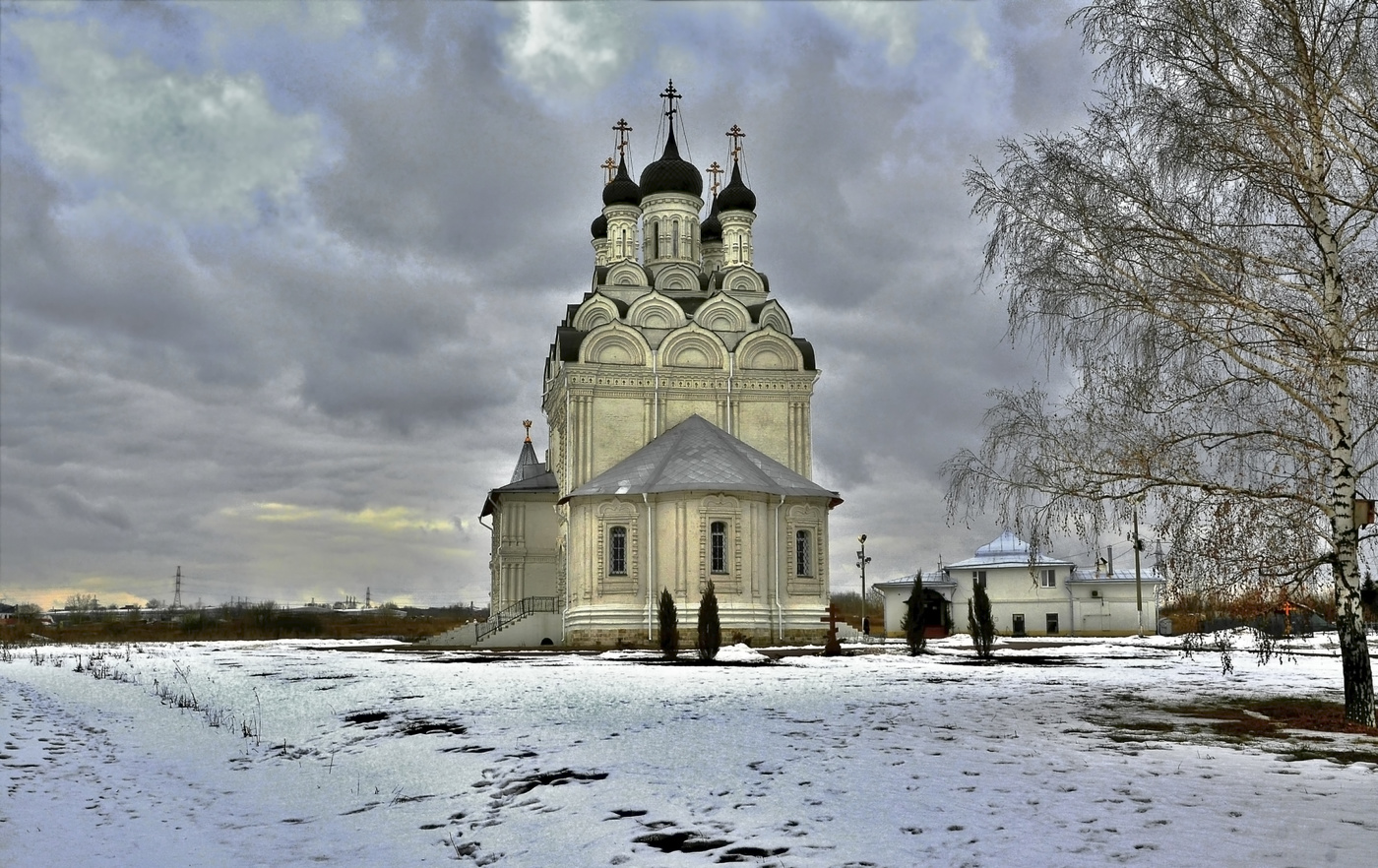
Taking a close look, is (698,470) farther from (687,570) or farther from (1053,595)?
(1053,595)

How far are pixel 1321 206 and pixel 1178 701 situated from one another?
5.83 meters

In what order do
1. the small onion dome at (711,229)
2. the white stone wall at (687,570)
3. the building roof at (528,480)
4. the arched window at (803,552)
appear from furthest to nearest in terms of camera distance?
the small onion dome at (711,229) < the building roof at (528,480) < the arched window at (803,552) < the white stone wall at (687,570)

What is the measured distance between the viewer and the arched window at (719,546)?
30.2 meters

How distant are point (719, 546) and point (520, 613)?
751 cm

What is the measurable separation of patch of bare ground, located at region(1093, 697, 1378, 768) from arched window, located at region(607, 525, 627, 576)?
1897cm

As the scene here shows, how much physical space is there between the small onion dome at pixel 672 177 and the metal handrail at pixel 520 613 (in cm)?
1461

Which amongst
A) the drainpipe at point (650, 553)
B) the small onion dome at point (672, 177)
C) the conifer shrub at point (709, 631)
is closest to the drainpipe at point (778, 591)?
the drainpipe at point (650, 553)

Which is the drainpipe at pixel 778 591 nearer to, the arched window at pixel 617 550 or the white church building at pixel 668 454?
the white church building at pixel 668 454

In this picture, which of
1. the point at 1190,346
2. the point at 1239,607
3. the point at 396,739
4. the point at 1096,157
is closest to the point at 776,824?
the point at 396,739

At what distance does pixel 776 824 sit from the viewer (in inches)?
277

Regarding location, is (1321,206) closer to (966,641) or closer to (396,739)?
(396,739)

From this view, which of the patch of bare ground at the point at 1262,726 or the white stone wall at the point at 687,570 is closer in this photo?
the patch of bare ground at the point at 1262,726

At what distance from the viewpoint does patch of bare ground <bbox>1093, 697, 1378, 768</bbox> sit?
956 cm

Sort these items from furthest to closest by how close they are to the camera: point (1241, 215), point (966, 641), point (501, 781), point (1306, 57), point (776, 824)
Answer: point (966, 641) < point (1241, 215) < point (1306, 57) < point (501, 781) < point (776, 824)
